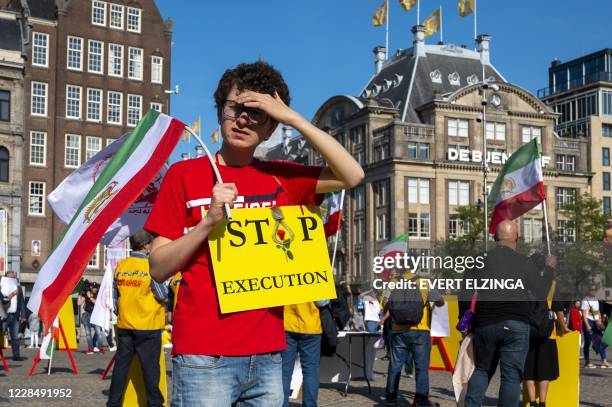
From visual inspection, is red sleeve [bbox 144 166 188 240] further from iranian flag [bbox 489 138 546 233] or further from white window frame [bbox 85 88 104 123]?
white window frame [bbox 85 88 104 123]

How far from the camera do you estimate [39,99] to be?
185ft

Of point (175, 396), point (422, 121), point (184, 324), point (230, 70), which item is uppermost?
point (422, 121)

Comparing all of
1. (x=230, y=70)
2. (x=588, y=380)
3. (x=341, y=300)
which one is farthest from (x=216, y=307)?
(x=588, y=380)

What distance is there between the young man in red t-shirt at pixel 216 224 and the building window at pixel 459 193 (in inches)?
2863

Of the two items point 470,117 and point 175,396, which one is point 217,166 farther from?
point 470,117

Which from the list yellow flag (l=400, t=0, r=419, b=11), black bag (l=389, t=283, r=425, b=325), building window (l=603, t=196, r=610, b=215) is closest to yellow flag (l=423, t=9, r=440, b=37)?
yellow flag (l=400, t=0, r=419, b=11)

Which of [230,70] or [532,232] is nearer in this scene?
[230,70]

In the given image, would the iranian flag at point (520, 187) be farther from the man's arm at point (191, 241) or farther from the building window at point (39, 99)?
the building window at point (39, 99)

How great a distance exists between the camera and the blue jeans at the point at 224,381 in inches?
147

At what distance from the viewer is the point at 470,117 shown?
7588cm

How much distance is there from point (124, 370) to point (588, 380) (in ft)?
32.7

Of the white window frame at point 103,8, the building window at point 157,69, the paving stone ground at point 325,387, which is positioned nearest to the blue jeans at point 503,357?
the paving stone ground at point 325,387

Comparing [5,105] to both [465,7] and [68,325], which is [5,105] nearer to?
[465,7]

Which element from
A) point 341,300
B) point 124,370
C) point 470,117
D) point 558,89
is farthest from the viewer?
point 558,89
